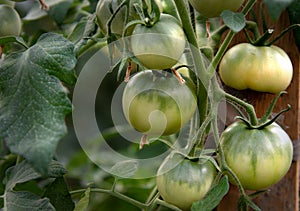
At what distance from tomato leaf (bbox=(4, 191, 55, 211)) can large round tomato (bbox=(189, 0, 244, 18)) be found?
306 millimetres

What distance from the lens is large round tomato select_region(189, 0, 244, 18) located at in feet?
2.21

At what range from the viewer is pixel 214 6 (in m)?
0.68

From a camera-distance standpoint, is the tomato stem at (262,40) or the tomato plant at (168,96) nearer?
the tomato plant at (168,96)

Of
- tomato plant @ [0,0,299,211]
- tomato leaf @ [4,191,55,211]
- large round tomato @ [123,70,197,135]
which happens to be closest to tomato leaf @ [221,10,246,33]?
tomato plant @ [0,0,299,211]

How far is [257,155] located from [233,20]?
0.58ft

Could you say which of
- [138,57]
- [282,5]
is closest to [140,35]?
[138,57]

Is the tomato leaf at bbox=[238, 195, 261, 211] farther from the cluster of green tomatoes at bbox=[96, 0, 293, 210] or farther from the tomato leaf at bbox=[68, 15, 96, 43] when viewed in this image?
the tomato leaf at bbox=[68, 15, 96, 43]

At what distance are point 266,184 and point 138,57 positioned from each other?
0.24 metres

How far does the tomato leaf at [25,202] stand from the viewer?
2.30ft

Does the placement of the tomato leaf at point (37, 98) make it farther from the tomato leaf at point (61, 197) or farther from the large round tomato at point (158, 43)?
the tomato leaf at point (61, 197)

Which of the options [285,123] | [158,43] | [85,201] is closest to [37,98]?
[158,43]

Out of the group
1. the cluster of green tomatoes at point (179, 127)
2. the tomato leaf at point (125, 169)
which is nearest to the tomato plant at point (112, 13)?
the cluster of green tomatoes at point (179, 127)

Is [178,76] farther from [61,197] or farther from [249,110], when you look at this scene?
[61,197]

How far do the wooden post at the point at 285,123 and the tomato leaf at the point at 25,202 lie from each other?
13.6 inches
